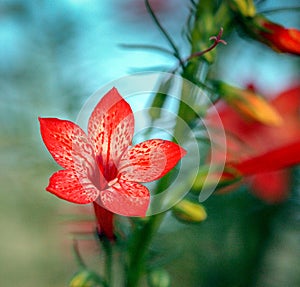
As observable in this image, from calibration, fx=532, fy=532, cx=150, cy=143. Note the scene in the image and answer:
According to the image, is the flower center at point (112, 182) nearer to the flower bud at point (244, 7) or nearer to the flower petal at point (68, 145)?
the flower petal at point (68, 145)

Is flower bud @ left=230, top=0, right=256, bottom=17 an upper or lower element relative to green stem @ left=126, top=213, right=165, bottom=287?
upper

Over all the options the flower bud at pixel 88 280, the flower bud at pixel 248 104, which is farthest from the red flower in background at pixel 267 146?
the flower bud at pixel 88 280

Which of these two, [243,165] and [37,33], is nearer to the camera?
[243,165]

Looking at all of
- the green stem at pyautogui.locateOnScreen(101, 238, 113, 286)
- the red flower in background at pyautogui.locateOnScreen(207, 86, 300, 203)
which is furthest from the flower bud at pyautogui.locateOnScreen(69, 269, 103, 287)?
the red flower in background at pyautogui.locateOnScreen(207, 86, 300, 203)

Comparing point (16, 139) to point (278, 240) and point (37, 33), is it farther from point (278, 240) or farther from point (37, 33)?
point (278, 240)

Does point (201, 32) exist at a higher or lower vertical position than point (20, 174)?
higher

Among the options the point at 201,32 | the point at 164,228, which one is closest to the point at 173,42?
the point at 201,32

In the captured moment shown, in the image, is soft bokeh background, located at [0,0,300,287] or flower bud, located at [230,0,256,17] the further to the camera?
soft bokeh background, located at [0,0,300,287]

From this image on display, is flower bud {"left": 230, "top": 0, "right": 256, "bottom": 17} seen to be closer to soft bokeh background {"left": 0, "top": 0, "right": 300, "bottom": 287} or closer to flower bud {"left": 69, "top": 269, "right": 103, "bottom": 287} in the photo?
soft bokeh background {"left": 0, "top": 0, "right": 300, "bottom": 287}

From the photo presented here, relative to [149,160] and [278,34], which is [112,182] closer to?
[149,160]

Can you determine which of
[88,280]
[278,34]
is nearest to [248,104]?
[278,34]
